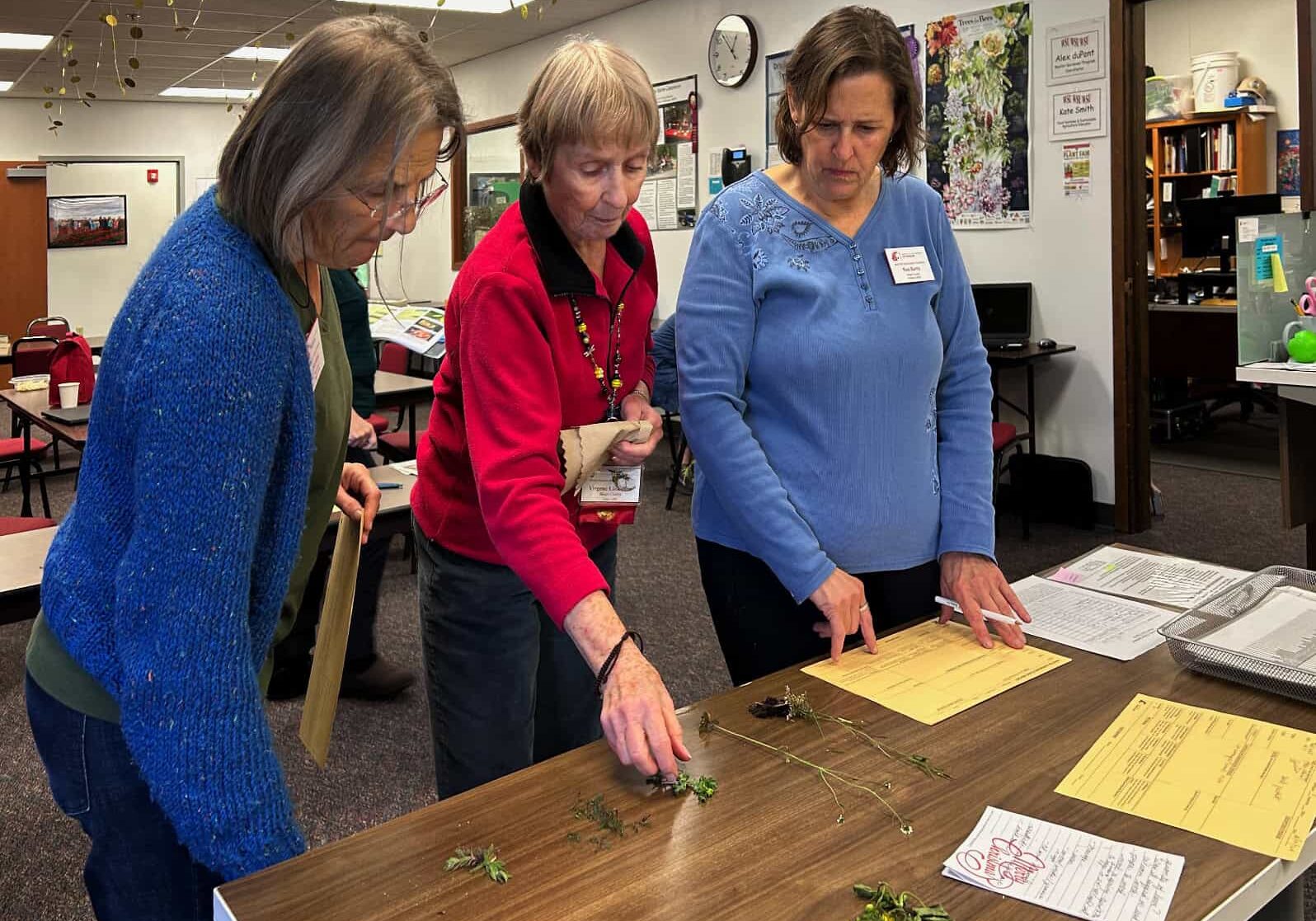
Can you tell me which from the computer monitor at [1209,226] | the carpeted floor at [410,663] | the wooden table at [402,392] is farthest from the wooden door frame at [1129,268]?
the wooden table at [402,392]

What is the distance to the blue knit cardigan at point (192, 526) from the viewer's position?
0.83 metres

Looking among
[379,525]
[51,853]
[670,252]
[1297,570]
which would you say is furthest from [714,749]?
[670,252]

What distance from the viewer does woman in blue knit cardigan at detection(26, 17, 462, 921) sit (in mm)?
837

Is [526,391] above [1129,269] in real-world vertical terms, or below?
below

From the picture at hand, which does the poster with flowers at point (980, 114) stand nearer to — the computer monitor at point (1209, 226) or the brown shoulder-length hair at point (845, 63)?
the computer monitor at point (1209, 226)

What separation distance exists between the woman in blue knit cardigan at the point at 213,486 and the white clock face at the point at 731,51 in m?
5.88

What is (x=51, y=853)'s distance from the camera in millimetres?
2461

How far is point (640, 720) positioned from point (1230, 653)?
0.74 metres

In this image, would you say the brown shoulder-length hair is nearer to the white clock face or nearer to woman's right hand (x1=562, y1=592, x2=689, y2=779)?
woman's right hand (x1=562, y1=592, x2=689, y2=779)

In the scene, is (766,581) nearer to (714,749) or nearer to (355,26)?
(714,749)

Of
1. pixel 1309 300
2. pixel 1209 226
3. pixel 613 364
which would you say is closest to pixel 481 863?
pixel 613 364

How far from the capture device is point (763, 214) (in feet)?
4.81

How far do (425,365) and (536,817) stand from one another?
26.4 feet

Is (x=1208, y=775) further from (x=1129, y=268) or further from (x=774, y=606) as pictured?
(x=1129, y=268)
